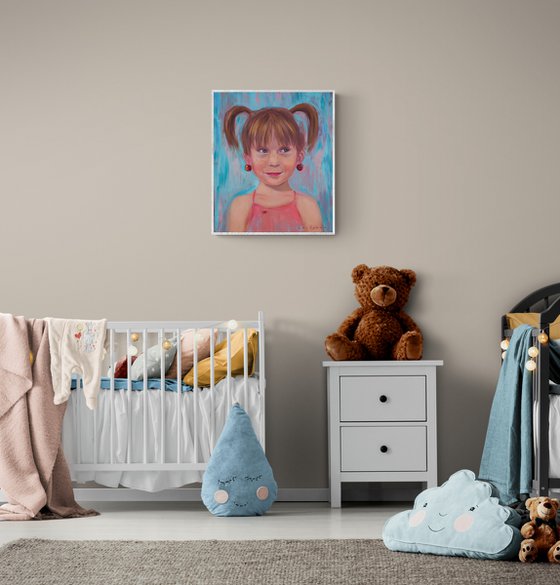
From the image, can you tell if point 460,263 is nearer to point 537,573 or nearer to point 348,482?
point 348,482

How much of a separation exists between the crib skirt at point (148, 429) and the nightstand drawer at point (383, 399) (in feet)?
1.05

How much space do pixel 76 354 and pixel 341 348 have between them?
3.08 ft

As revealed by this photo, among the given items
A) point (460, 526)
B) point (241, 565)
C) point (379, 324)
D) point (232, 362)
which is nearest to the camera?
point (241, 565)

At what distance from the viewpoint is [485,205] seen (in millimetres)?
3473

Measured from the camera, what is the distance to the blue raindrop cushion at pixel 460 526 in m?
2.12

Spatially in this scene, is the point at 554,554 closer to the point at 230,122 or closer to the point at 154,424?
the point at 154,424

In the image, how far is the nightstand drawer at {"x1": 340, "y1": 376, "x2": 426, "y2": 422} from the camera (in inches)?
122

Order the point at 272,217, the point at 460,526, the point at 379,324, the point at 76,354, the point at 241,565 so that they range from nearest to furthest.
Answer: the point at 241,565 → the point at 460,526 → the point at 76,354 → the point at 379,324 → the point at 272,217

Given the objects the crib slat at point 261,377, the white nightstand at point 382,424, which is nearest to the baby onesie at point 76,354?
the crib slat at point 261,377

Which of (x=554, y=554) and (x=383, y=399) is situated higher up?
(x=383, y=399)

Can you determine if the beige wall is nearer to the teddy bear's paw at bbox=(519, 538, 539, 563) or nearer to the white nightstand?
the white nightstand

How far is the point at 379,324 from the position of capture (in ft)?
10.8

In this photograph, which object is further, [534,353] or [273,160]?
[273,160]

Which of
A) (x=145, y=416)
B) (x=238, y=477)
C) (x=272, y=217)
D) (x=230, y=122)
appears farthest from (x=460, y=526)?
(x=230, y=122)
